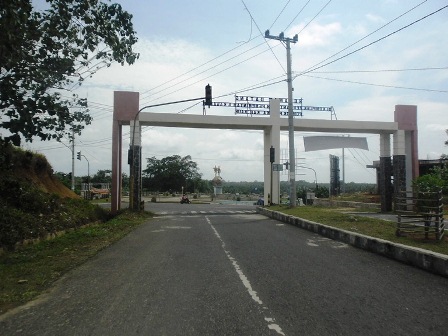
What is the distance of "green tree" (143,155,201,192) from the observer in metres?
98.4

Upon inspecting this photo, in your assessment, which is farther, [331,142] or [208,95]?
[331,142]

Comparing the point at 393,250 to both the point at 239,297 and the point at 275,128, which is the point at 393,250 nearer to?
the point at 239,297

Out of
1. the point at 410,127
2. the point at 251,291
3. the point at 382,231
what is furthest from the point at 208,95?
the point at 410,127

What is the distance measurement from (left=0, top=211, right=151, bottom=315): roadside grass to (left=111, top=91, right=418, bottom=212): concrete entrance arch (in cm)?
1242

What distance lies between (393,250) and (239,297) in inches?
196

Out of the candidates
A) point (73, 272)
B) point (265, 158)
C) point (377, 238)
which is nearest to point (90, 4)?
point (73, 272)

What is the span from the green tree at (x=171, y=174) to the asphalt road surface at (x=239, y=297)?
8933 centimetres

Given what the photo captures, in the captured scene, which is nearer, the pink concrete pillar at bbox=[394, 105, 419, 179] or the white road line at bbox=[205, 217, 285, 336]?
the white road line at bbox=[205, 217, 285, 336]

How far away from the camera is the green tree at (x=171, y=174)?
9844cm

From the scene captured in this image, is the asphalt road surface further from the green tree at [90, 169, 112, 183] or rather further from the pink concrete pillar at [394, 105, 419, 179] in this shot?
the green tree at [90, 169, 112, 183]

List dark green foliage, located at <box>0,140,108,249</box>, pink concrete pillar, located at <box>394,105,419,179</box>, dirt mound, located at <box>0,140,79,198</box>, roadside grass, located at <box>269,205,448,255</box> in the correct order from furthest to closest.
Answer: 1. pink concrete pillar, located at <box>394,105,419,179</box>
2. dirt mound, located at <box>0,140,79,198</box>
3. dark green foliage, located at <box>0,140,108,249</box>
4. roadside grass, located at <box>269,205,448,255</box>

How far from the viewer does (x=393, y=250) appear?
9.11m

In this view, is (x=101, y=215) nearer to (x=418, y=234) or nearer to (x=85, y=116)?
(x=85, y=116)

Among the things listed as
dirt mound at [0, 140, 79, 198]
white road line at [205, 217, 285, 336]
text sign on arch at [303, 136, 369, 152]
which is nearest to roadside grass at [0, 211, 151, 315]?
white road line at [205, 217, 285, 336]
